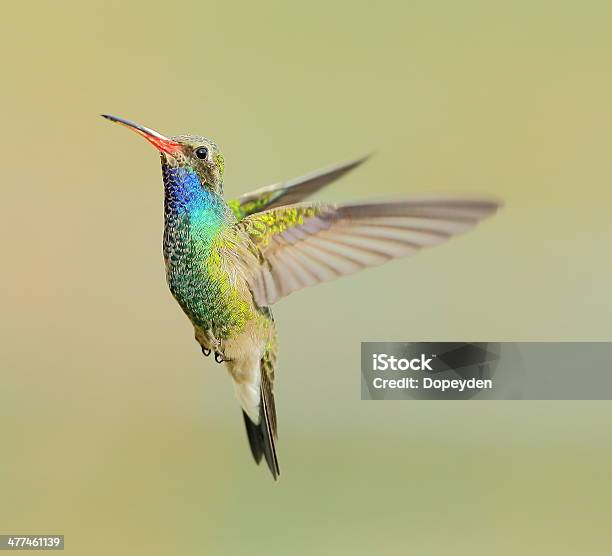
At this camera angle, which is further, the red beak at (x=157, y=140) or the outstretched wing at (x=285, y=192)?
the outstretched wing at (x=285, y=192)

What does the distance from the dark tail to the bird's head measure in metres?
0.33

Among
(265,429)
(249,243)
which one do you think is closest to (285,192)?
(249,243)

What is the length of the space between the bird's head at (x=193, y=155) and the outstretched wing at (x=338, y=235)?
8 cm

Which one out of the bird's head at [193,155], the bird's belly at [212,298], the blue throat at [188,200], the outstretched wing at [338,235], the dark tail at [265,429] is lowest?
the dark tail at [265,429]

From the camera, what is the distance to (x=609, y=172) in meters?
2.72

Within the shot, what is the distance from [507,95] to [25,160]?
1.58m

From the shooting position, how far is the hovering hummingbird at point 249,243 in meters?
0.99

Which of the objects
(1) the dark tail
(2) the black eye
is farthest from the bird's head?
(1) the dark tail

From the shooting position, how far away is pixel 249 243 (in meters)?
1.15

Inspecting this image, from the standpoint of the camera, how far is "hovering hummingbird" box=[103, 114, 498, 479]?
3.26ft

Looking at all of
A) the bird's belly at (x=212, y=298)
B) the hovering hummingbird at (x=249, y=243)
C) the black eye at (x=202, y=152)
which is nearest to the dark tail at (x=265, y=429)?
the hovering hummingbird at (x=249, y=243)

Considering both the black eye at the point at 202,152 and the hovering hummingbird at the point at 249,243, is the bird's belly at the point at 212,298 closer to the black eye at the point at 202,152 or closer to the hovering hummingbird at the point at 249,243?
the hovering hummingbird at the point at 249,243

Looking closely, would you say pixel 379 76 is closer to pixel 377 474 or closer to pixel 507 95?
pixel 507 95

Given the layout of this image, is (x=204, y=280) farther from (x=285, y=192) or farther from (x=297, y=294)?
(x=297, y=294)
